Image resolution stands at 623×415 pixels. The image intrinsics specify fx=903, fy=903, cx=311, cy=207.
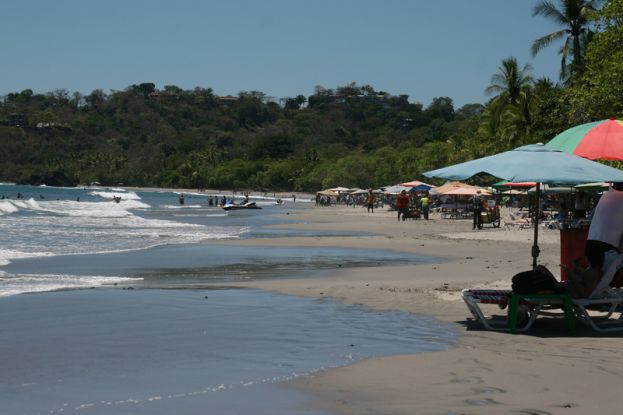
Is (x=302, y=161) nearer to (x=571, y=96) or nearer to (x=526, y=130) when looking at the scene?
(x=526, y=130)

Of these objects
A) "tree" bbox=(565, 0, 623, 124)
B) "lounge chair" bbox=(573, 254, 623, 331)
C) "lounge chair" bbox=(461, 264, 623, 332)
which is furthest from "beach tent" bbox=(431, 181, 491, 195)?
"lounge chair" bbox=(461, 264, 623, 332)

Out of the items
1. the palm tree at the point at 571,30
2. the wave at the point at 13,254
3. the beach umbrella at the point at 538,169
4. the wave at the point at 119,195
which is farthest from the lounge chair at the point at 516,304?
the wave at the point at 119,195

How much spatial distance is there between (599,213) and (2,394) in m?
6.58

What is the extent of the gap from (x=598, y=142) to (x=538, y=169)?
1.30 m

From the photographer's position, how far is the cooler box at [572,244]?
11.5 meters

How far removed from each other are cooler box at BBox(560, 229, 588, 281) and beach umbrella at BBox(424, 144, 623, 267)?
993 millimetres

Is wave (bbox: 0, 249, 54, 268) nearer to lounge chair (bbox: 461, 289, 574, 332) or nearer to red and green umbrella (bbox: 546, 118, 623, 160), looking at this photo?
lounge chair (bbox: 461, 289, 574, 332)

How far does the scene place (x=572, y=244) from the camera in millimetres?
11523

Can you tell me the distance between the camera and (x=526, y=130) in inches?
2238

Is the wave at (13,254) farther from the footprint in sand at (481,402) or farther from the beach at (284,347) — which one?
the footprint in sand at (481,402)

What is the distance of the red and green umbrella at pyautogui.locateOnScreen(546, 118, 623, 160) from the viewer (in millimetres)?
11266

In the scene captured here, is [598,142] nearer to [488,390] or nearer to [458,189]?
[488,390]

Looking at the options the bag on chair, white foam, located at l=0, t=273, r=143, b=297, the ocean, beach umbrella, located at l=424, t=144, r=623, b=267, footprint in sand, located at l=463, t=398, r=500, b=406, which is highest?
beach umbrella, located at l=424, t=144, r=623, b=267

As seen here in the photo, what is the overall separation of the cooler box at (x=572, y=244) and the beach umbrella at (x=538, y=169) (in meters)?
0.99
